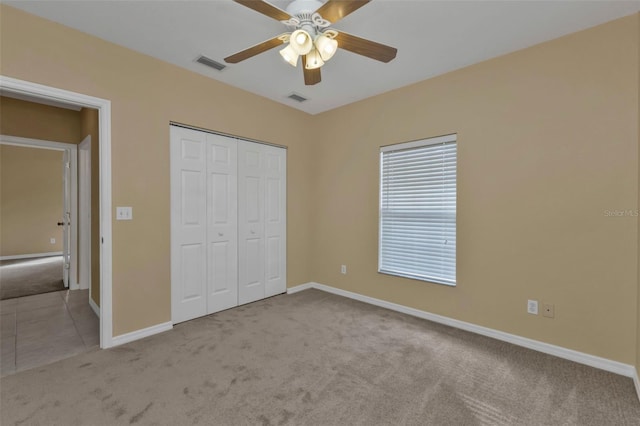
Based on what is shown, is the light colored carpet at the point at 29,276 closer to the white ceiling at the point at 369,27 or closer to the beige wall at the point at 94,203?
the beige wall at the point at 94,203

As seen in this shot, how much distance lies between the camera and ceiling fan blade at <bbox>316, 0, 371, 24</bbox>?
161cm

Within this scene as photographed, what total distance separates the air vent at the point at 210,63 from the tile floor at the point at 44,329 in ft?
9.62

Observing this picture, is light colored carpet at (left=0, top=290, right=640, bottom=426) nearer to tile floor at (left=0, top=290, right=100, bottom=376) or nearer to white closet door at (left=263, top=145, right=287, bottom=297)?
tile floor at (left=0, top=290, right=100, bottom=376)

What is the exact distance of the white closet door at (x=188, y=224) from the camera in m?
3.08

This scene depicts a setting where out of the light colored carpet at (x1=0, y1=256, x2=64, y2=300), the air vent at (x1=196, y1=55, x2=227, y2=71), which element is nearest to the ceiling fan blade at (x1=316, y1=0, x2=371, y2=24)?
the air vent at (x1=196, y1=55, x2=227, y2=71)

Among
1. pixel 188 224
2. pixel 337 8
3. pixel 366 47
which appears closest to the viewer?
pixel 337 8

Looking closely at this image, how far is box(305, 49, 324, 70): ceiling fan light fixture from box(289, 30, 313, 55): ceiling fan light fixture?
104 mm

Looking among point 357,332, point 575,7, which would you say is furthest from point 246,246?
point 575,7

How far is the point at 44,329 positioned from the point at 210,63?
3306 mm

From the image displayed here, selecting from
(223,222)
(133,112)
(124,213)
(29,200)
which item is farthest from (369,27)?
(29,200)

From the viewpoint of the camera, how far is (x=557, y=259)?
2.48 meters

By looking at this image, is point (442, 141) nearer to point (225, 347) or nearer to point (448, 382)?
point (448, 382)

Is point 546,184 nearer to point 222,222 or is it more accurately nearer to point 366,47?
point 366,47

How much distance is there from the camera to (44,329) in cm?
299
